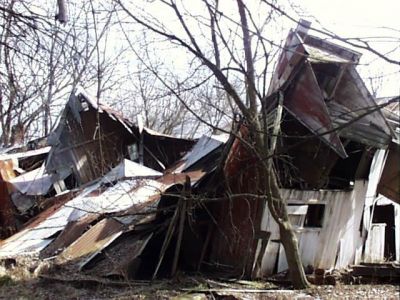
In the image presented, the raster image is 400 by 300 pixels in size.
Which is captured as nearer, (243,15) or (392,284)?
(243,15)

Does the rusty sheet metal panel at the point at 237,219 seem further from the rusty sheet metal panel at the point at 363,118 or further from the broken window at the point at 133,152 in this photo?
the broken window at the point at 133,152

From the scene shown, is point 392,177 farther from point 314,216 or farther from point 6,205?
point 6,205

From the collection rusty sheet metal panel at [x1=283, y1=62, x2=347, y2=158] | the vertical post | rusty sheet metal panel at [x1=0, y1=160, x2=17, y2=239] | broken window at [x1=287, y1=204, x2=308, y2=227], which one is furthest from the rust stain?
rusty sheet metal panel at [x1=0, y1=160, x2=17, y2=239]

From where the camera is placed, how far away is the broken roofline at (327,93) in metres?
8.57

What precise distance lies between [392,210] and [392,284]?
8.42 ft

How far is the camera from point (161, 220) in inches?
407

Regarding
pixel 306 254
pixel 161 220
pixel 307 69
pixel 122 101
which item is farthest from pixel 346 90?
pixel 122 101

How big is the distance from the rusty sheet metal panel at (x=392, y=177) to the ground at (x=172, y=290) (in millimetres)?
1647

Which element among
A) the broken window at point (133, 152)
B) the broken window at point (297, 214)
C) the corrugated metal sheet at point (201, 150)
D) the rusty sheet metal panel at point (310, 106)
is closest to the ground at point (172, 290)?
the broken window at point (297, 214)

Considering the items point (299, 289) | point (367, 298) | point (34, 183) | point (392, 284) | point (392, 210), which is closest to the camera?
point (367, 298)

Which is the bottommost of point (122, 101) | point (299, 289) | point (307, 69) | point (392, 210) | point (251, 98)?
point (299, 289)

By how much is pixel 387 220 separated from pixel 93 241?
20.5 ft

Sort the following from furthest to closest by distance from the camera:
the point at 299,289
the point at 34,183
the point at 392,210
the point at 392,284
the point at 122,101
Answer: the point at 122,101
the point at 34,183
the point at 392,210
the point at 392,284
the point at 299,289

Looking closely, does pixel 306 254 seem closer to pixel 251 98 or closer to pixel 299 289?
pixel 299 289
